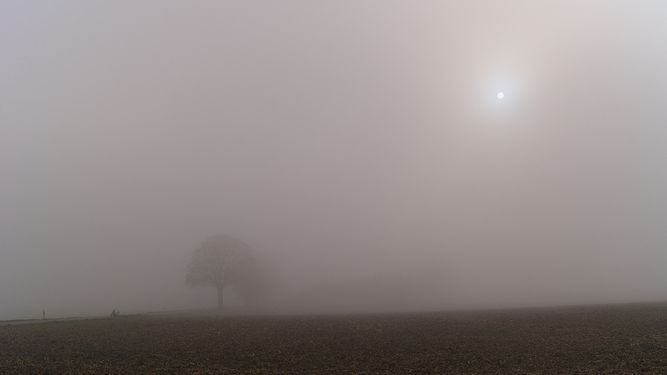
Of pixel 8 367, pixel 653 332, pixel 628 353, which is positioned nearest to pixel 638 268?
pixel 653 332

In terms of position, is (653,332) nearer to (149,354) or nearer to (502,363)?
(502,363)

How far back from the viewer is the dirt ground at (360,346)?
2452 centimetres

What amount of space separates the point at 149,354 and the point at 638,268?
519 ft

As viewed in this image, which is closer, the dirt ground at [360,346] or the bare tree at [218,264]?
the dirt ground at [360,346]

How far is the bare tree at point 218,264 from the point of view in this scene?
77.1 metres

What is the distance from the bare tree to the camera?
77.1 metres

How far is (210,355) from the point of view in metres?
28.7

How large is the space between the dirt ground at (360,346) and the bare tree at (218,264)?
112 ft

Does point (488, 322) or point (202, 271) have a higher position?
point (202, 271)

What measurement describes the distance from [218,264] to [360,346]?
54.3 m

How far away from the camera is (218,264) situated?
77.8 meters

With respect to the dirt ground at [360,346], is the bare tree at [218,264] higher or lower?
higher

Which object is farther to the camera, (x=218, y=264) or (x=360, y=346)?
(x=218, y=264)

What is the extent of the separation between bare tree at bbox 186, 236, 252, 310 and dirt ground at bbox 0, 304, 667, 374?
34.2 metres
